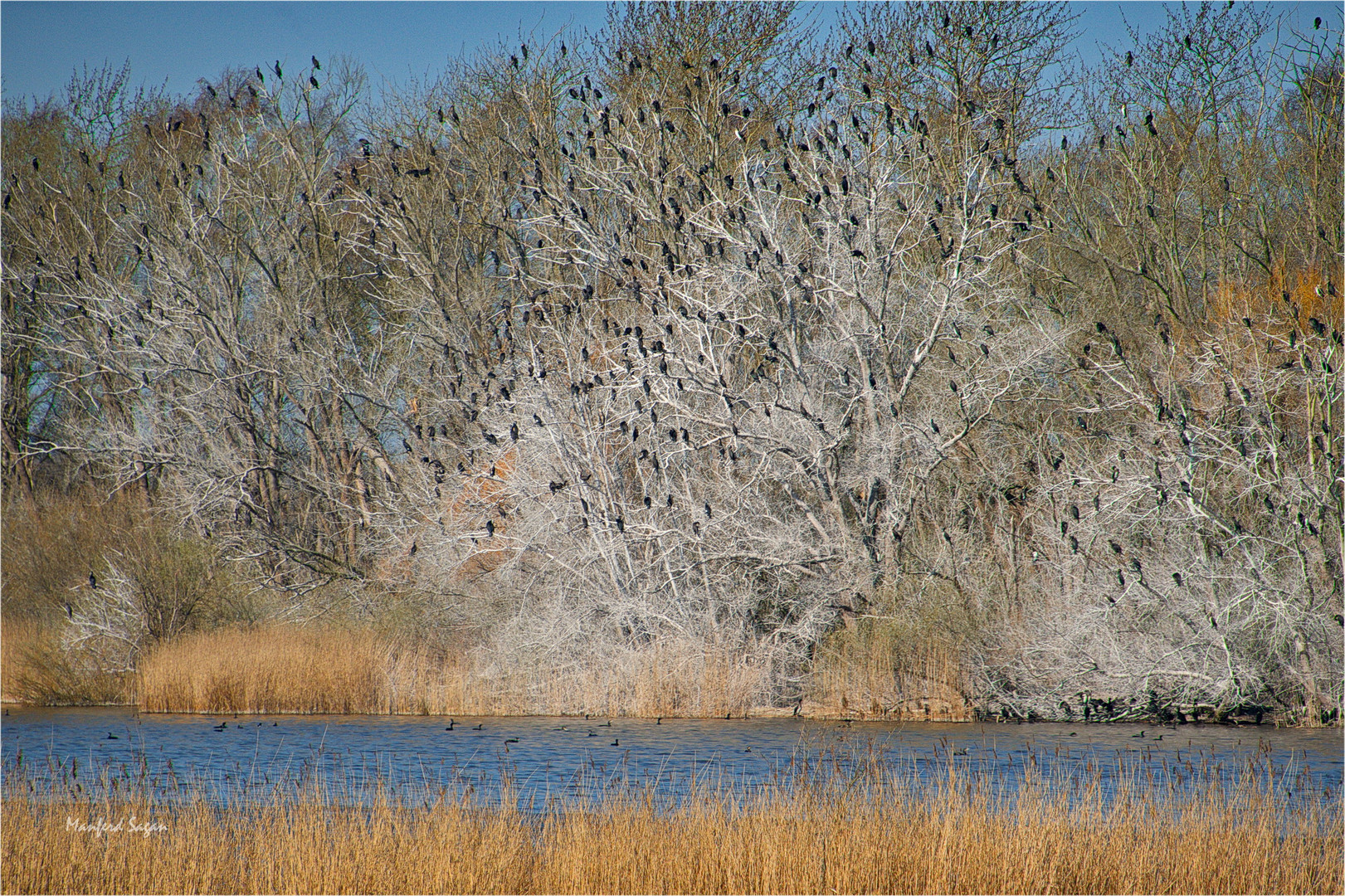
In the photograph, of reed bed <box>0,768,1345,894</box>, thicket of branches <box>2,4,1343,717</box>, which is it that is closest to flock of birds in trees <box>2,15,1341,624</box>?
thicket of branches <box>2,4,1343,717</box>

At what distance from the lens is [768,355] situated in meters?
16.5

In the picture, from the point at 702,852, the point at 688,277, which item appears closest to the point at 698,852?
the point at 702,852

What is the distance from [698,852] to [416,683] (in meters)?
9.82

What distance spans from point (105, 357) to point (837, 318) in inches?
525

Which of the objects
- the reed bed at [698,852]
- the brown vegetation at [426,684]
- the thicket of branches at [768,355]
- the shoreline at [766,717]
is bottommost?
the reed bed at [698,852]

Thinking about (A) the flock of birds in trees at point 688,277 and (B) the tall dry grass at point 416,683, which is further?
(A) the flock of birds in trees at point 688,277

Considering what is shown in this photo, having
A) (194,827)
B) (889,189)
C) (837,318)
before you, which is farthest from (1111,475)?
(194,827)

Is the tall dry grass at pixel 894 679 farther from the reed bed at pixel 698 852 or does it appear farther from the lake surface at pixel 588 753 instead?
the reed bed at pixel 698 852

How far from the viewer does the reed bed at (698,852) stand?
297 inches

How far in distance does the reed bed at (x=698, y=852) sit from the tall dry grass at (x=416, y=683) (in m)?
7.71

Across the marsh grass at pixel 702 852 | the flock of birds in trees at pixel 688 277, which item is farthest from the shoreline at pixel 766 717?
the marsh grass at pixel 702 852

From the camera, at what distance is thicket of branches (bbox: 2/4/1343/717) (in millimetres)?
14750

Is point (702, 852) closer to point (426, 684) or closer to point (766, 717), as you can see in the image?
point (766, 717)

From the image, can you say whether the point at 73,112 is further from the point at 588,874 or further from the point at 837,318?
the point at 588,874
